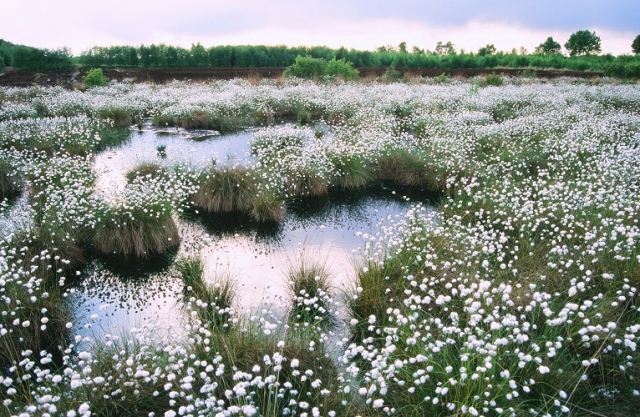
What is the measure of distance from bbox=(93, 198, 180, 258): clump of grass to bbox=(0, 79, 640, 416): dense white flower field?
0.03 metres

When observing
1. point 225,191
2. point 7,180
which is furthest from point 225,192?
point 7,180

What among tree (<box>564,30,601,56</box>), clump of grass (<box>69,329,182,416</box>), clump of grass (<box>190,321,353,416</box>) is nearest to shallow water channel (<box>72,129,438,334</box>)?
clump of grass (<box>69,329,182,416</box>)

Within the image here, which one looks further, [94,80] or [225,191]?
[94,80]

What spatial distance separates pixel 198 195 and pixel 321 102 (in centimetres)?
1226

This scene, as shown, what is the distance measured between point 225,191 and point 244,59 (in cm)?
4412

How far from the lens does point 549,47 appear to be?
247ft

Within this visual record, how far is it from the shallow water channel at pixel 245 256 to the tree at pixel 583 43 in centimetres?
8010

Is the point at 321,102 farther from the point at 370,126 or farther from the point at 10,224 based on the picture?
the point at 10,224

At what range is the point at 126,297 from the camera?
A: 6.92 metres

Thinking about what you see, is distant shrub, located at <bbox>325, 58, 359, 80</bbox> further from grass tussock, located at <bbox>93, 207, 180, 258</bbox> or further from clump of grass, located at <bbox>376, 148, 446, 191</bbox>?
grass tussock, located at <bbox>93, 207, 180, 258</bbox>

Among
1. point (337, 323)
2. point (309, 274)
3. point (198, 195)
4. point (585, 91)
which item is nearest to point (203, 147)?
point (198, 195)

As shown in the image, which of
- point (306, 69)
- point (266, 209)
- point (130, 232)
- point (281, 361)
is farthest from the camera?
point (306, 69)

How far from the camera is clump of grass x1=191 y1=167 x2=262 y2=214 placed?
1012 centimetres

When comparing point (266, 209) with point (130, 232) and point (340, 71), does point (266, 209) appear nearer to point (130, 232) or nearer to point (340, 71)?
point (130, 232)
